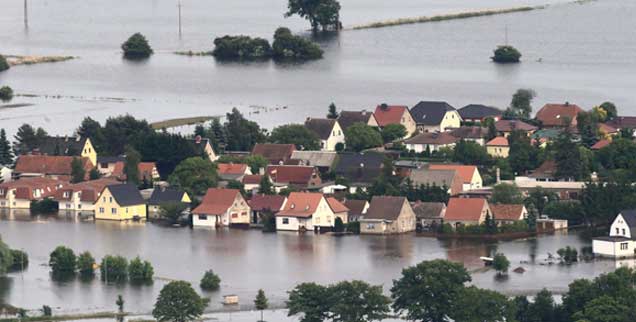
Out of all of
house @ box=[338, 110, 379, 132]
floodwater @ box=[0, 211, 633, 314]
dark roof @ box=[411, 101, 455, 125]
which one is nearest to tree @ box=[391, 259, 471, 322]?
floodwater @ box=[0, 211, 633, 314]

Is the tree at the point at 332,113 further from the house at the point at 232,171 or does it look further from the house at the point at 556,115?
the house at the point at 232,171

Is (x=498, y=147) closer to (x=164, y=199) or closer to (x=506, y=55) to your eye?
(x=164, y=199)

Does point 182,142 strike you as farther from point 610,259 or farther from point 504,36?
point 504,36

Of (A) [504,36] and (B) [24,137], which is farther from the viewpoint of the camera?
(A) [504,36]

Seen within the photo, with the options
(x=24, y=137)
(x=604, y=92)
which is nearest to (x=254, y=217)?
(x=24, y=137)

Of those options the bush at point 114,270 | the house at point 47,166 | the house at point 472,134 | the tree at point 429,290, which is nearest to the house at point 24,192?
the house at point 47,166

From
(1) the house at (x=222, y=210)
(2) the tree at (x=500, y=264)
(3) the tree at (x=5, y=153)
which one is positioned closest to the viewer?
(2) the tree at (x=500, y=264)
